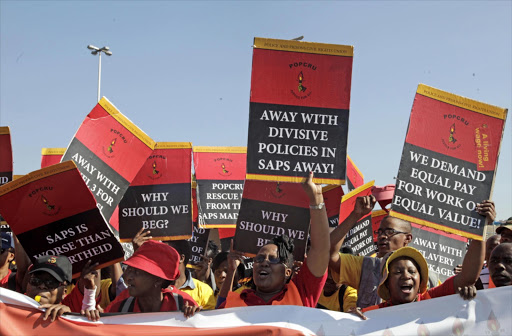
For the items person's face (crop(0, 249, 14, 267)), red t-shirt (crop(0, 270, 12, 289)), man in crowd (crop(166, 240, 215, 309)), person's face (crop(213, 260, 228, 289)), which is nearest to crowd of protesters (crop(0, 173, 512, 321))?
red t-shirt (crop(0, 270, 12, 289))

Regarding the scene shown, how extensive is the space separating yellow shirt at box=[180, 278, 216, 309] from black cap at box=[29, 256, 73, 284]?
1.66 metres

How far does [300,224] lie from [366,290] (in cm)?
120

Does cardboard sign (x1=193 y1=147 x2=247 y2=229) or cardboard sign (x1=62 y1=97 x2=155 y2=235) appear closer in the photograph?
cardboard sign (x1=62 y1=97 x2=155 y2=235)

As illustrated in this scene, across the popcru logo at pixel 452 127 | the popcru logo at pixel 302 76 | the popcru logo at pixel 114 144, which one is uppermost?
the popcru logo at pixel 302 76

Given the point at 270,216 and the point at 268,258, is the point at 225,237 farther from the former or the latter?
the point at 268,258

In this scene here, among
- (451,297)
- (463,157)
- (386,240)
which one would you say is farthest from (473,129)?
(451,297)

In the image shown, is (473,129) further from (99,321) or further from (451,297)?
(99,321)

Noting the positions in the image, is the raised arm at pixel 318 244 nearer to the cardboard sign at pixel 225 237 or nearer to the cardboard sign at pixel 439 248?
the cardboard sign at pixel 439 248

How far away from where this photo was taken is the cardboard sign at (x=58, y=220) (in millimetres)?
4703

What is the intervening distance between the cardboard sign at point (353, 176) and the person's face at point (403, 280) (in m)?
4.86

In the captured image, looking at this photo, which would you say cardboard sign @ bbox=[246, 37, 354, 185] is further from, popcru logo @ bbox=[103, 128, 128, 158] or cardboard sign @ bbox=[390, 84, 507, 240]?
popcru logo @ bbox=[103, 128, 128, 158]

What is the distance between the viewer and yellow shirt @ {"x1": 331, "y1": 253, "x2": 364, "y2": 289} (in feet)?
15.7

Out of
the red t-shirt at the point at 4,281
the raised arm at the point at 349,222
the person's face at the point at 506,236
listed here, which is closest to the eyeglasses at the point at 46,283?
the red t-shirt at the point at 4,281

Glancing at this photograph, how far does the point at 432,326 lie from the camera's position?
386 centimetres
